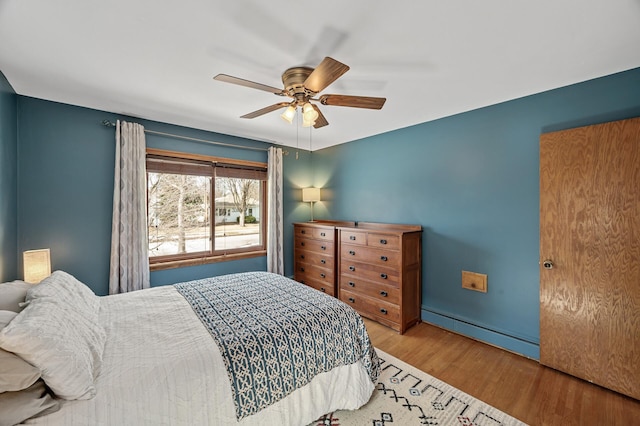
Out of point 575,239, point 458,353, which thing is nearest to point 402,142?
point 575,239

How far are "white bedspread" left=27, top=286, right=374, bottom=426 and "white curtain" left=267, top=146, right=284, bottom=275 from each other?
2.14 m

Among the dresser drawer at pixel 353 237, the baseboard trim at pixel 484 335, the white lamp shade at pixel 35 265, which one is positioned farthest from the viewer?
the dresser drawer at pixel 353 237

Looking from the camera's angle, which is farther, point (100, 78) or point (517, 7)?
point (100, 78)

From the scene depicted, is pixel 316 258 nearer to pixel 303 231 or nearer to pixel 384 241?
pixel 303 231

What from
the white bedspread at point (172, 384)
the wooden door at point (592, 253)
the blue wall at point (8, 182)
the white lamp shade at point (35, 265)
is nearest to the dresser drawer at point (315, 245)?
the white bedspread at point (172, 384)

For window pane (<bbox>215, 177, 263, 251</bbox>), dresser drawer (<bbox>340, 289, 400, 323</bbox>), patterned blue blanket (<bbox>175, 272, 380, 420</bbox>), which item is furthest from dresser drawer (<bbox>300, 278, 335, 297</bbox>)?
patterned blue blanket (<bbox>175, 272, 380, 420</bbox>)

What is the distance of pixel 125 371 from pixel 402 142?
3377 mm

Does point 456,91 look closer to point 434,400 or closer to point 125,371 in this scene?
point 434,400

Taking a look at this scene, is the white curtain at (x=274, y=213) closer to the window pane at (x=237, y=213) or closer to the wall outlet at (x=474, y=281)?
the window pane at (x=237, y=213)

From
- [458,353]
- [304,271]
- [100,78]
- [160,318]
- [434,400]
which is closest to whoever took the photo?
[160,318]

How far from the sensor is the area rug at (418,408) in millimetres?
1707

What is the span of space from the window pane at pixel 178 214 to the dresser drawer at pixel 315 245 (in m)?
1.35

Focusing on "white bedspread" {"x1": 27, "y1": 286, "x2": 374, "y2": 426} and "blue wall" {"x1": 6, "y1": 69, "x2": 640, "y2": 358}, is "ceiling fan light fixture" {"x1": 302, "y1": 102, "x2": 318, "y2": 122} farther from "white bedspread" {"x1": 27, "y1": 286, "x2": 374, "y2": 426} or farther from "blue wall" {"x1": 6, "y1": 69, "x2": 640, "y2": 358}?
"blue wall" {"x1": 6, "y1": 69, "x2": 640, "y2": 358}

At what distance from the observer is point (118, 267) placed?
9.25 ft
